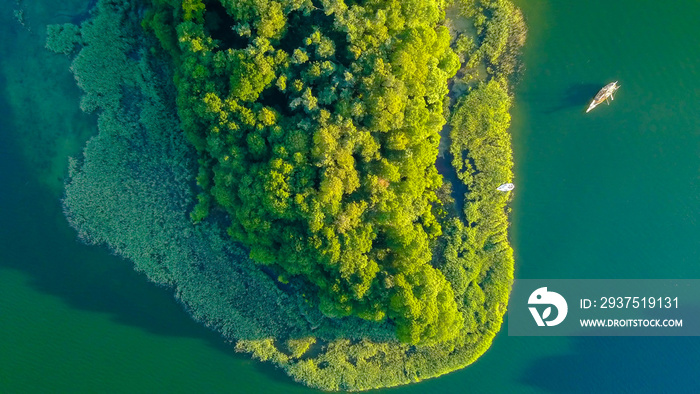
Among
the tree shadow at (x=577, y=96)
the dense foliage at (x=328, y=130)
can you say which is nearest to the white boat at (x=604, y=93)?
the tree shadow at (x=577, y=96)

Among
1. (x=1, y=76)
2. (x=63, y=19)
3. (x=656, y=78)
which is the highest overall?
(x=656, y=78)

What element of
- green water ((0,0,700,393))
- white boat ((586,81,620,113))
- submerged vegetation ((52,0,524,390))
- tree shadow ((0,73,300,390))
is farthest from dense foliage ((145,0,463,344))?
white boat ((586,81,620,113))

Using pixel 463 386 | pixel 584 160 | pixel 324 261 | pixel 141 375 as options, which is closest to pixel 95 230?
pixel 141 375

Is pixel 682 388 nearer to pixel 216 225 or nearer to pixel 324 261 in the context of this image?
pixel 324 261

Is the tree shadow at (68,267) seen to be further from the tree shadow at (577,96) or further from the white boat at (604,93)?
the white boat at (604,93)

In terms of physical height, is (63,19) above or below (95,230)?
above

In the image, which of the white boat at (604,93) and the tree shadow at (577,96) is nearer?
the white boat at (604,93)

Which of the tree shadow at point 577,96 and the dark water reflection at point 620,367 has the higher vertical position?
the tree shadow at point 577,96
